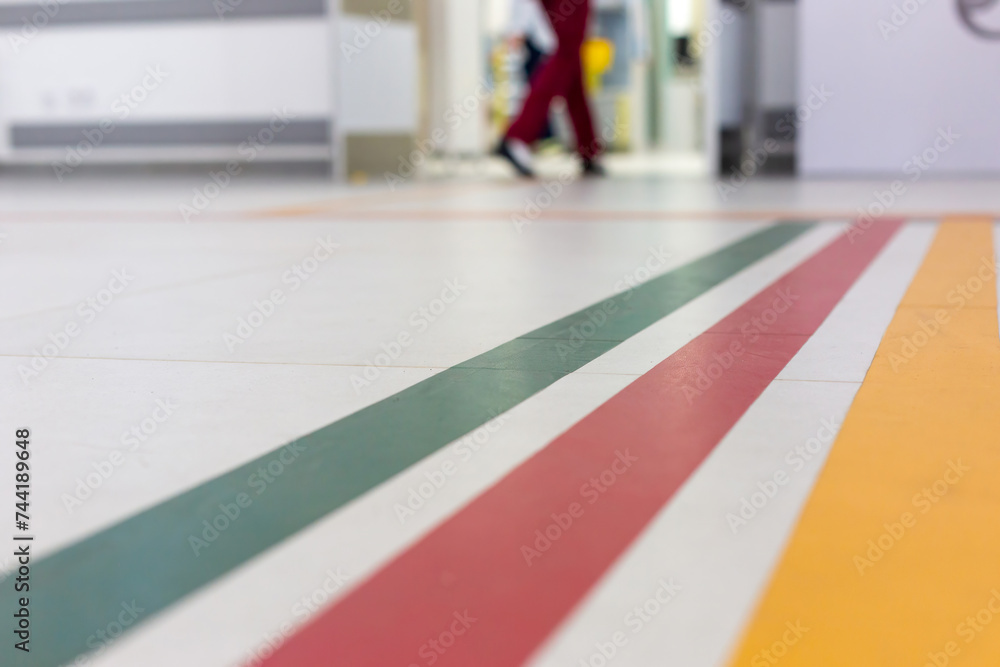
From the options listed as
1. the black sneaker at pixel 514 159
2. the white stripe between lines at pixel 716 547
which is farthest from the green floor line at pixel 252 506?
the black sneaker at pixel 514 159

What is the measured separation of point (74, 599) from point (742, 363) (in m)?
0.74

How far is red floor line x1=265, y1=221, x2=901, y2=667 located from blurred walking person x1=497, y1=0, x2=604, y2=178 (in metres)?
3.87

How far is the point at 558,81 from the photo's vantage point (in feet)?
16.2

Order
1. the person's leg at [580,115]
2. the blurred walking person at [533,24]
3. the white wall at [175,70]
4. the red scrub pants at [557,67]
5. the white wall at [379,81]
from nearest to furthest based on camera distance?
the red scrub pants at [557,67], the person's leg at [580,115], the blurred walking person at [533,24], the white wall at [379,81], the white wall at [175,70]

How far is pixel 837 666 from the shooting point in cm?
55

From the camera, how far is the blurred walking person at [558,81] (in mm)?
4879

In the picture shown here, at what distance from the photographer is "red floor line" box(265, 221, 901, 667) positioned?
0.57 m

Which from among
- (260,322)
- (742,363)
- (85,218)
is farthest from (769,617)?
(85,218)

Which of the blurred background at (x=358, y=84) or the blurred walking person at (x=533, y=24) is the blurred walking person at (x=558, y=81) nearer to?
the blurred walking person at (x=533, y=24)

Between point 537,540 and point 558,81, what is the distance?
4402 millimetres

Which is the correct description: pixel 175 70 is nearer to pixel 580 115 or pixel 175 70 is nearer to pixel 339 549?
pixel 580 115

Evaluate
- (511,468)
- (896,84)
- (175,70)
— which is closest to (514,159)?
(896,84)

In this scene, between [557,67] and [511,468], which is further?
[557,67]

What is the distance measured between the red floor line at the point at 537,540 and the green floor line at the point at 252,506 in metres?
0.09
